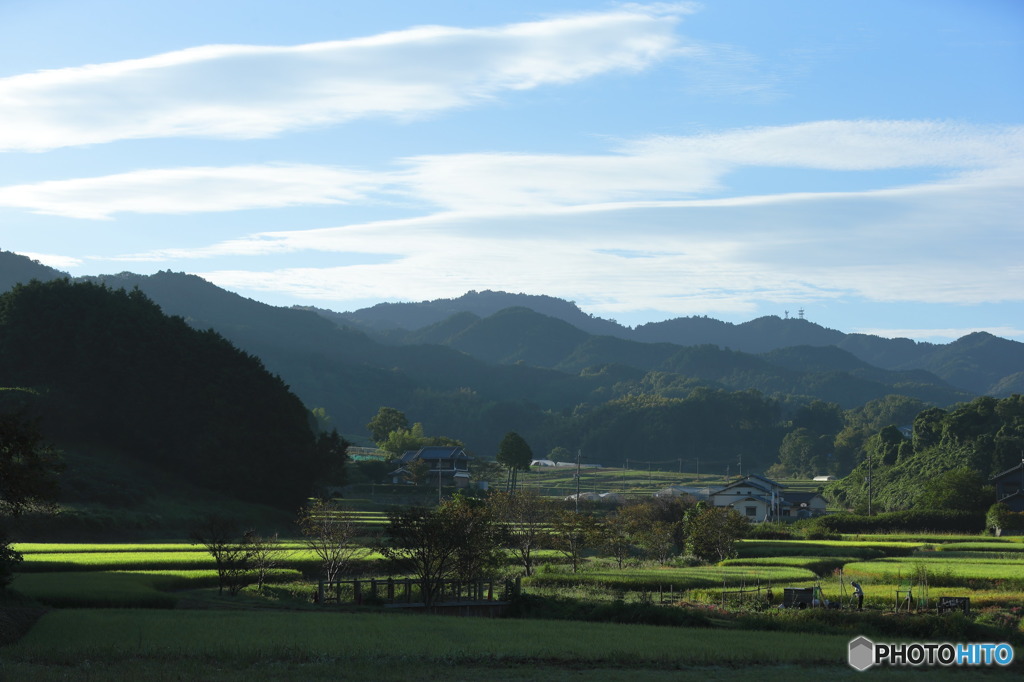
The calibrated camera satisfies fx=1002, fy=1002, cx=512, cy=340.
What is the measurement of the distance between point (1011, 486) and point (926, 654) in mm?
48434

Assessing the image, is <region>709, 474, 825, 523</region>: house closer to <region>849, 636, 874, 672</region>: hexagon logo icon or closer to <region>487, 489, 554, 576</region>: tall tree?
<region>487, 489, 554, 576</region>: tall tree

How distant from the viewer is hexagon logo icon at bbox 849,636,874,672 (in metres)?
19.4

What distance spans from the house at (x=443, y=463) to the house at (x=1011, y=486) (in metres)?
42.9

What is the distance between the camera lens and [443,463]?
9150 centimetres

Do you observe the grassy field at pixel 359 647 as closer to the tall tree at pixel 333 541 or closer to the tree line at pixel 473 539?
the tree line at pixel 473 539

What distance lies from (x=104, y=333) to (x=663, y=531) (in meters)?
36.1

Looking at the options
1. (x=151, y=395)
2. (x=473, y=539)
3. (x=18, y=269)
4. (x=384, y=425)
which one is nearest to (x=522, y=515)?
(x=473, y=539)

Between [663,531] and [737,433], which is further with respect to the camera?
[737,433]

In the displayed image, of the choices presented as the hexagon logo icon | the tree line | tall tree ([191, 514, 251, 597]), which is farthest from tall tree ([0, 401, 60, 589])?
the hexagon logo icon

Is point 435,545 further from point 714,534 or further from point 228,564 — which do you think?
point 714,534

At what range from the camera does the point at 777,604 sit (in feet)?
96.1

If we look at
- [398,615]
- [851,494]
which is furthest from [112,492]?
[851,494]

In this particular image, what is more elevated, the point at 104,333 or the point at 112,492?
the point at 104,333

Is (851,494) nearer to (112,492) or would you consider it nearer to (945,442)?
(945,442)
